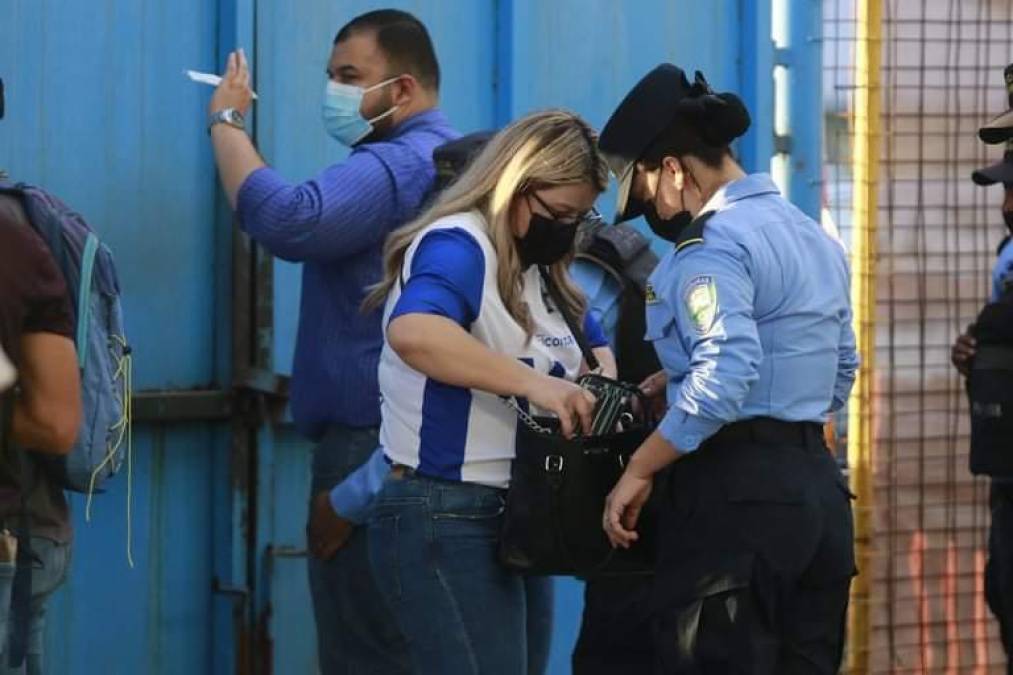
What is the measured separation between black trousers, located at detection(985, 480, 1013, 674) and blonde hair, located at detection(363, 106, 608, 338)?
2133 millimetres

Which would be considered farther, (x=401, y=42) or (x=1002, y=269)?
Answer: (x=1002, y=269)

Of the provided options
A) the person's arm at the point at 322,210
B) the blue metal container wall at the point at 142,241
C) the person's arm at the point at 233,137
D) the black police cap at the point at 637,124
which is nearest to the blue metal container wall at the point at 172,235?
the blue metal container wall at the point at 142,241

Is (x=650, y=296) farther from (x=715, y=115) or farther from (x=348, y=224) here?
(x=348, y=224)

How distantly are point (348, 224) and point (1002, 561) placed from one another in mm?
2302

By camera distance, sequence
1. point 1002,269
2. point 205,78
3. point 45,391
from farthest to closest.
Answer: point 1002,269 < point 205,78 < point 45,391

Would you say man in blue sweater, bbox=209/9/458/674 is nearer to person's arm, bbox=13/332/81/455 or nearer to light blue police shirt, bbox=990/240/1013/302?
person's arm, bbox=13/332/81/455

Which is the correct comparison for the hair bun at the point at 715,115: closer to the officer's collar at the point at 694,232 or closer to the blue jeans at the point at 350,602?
the officer's collar at the point at 694,232

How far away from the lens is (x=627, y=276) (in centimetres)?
497

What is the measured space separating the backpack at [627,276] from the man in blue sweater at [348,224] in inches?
7.7

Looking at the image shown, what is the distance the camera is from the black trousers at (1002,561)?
5789 mm

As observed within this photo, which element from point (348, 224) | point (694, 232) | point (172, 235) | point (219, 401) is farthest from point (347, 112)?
point (694, 232)

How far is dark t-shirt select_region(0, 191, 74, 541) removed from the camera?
3.76 meters

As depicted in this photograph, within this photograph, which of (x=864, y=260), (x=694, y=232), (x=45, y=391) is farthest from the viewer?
(x=864, y=260)

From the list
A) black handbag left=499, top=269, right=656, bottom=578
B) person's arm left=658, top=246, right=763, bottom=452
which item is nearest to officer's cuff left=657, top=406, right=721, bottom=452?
person's arm left=658, top=246, right=763, bottom=452
